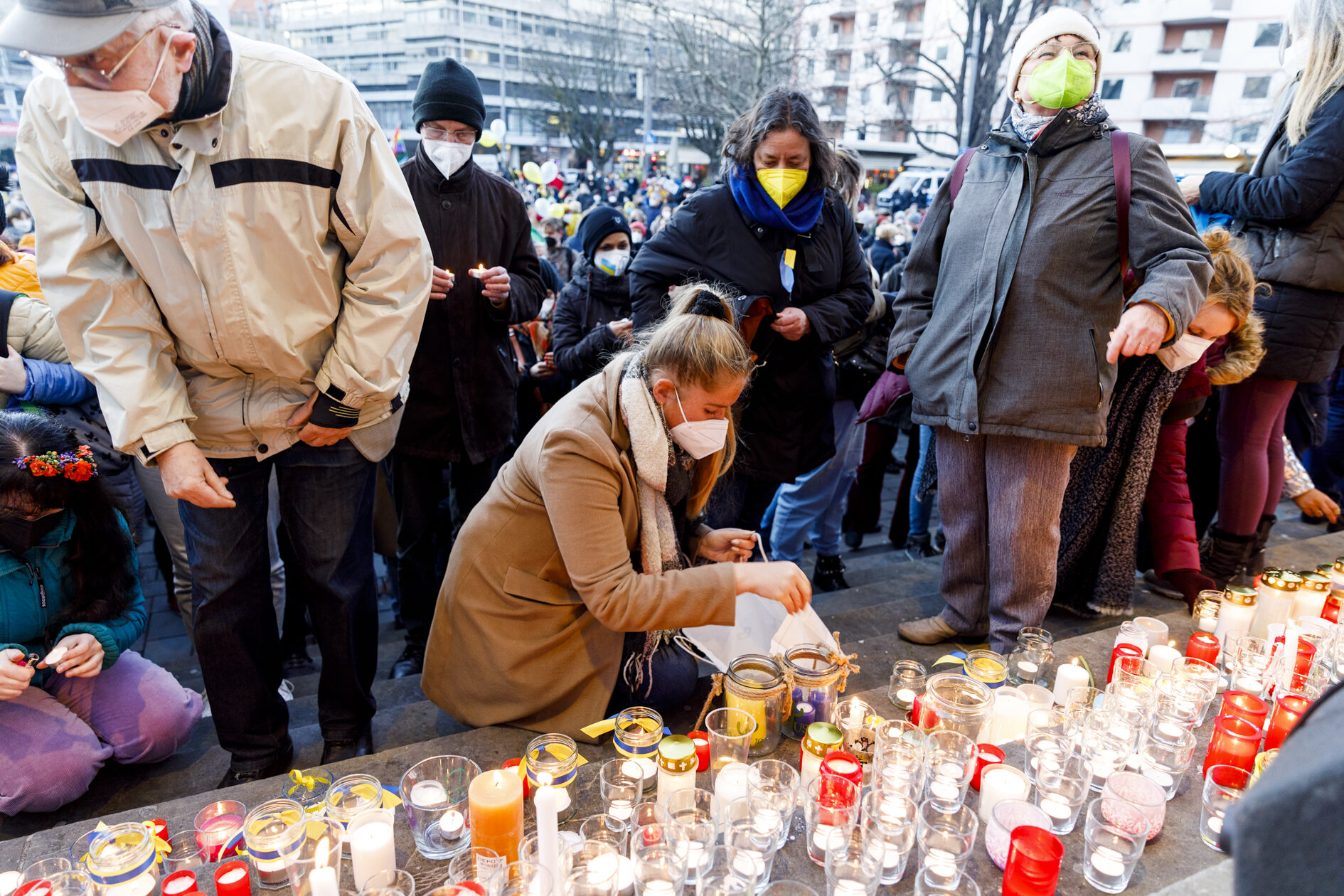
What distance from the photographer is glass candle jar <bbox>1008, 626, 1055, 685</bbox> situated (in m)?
2.08

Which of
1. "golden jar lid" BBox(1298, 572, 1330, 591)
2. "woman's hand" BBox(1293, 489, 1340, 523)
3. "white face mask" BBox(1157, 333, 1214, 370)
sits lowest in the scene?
"woman's hand" BBox(1293, 489, 1340, 523)

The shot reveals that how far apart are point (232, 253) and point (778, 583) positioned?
59.4 inches

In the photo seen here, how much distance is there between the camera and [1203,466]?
3.60 meters

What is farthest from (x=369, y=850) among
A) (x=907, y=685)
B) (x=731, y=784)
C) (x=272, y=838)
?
(x=907, y=685)

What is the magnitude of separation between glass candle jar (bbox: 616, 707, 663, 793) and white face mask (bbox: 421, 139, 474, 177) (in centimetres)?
218

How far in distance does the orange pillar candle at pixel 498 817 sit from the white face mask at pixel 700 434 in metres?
0.96

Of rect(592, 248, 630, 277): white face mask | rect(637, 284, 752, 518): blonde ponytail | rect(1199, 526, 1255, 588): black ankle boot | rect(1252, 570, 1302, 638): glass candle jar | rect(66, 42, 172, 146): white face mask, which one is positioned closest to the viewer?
rect(66, 42, 172, 146): white face mask

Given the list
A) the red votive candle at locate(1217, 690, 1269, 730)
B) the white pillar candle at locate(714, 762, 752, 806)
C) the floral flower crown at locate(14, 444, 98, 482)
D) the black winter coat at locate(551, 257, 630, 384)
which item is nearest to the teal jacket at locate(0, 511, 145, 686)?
the floral flower crown at locate(14, 444, 98, 482)

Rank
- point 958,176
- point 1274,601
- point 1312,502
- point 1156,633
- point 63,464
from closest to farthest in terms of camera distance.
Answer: point 63,464
point 1156,633
point 1274,601
point 958,176
point 1312,502

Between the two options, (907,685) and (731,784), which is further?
(907,685)

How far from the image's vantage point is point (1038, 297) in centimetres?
240

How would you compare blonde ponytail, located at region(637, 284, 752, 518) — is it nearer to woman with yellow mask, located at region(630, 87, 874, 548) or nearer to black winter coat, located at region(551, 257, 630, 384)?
woman with yellow mask, located at region(630, 87, 874, 548)

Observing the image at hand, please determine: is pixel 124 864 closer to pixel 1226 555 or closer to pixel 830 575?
pixel 830 575

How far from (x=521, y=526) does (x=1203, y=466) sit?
3.26 meters
